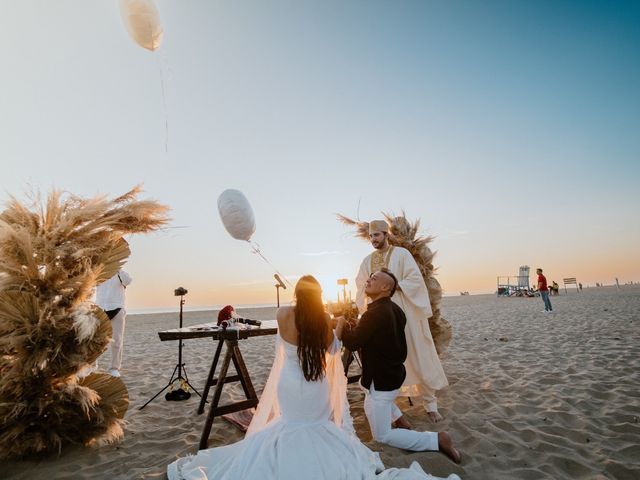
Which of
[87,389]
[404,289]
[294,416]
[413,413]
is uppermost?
[404,289]

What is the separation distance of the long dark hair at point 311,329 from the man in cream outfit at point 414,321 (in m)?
1.79

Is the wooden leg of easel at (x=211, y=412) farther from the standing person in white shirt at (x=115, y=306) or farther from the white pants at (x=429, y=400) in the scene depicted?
the standing person in white shirt at (x=115, y=306)

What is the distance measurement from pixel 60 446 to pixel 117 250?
1.85 metres

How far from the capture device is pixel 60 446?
2865 mm

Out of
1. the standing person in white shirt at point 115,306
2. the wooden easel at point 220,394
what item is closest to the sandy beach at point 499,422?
the wooden easel at point 220,394

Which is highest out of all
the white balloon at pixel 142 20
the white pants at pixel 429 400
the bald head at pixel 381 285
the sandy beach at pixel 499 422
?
the white balloon at pixel 142 20

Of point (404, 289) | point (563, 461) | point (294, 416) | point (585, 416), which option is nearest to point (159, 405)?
point (294, 416)

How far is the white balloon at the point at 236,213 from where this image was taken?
4.83 meters

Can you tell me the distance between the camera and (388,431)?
314 cm

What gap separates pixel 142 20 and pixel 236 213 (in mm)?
2707

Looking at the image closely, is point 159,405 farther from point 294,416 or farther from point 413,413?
point 413,413

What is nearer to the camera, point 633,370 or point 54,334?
point 54,334

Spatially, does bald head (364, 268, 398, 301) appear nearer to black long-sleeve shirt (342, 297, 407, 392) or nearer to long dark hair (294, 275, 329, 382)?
black long-sleeve shirt (342, 297, 407, 392)

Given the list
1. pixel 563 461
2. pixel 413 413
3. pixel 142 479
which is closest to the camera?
pixel 142 479
